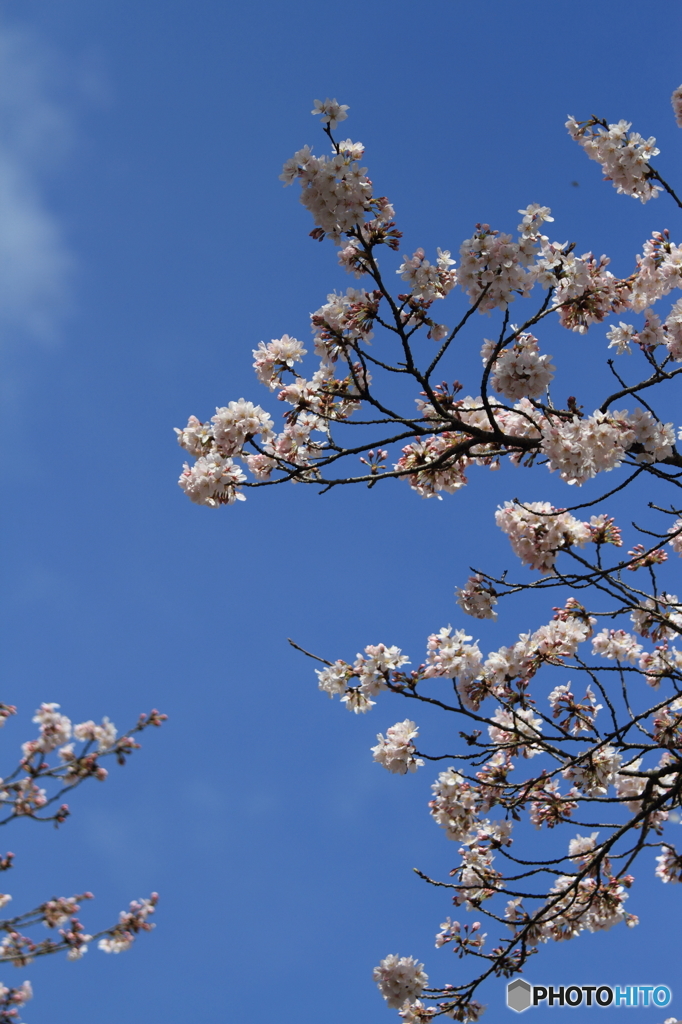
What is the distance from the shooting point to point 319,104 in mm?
4098

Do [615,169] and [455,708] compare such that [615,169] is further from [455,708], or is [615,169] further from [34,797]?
[34,797]

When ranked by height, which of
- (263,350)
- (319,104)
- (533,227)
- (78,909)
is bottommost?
(78,909)

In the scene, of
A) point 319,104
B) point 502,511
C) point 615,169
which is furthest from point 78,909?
point 615,169

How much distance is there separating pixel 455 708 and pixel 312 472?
1922 mm

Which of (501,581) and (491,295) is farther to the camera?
(501,581)

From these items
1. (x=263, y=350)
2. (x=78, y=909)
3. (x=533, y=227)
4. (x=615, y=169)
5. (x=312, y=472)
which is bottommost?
(x=78, y=909)

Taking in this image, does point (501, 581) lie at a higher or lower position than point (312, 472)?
lower

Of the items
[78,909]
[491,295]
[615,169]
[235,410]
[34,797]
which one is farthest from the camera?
[78,909]

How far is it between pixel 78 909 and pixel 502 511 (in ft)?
18.6

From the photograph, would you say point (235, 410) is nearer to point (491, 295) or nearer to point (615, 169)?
point (491, 295)

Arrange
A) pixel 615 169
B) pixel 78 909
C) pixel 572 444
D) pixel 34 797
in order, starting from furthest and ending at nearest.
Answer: pixel 78 909 < pixel 34 797 < pixel 615 169 < pixel 572 444

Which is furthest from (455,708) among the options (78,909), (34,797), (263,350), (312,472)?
(78,909)

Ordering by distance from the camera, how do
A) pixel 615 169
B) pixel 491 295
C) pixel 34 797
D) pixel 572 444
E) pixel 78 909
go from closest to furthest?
1. pixel 572 444
2. pixel 491 295
3. pixel 615 169
4. pixel 34 797
5. pixel 78 909

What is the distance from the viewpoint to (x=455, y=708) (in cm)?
461
